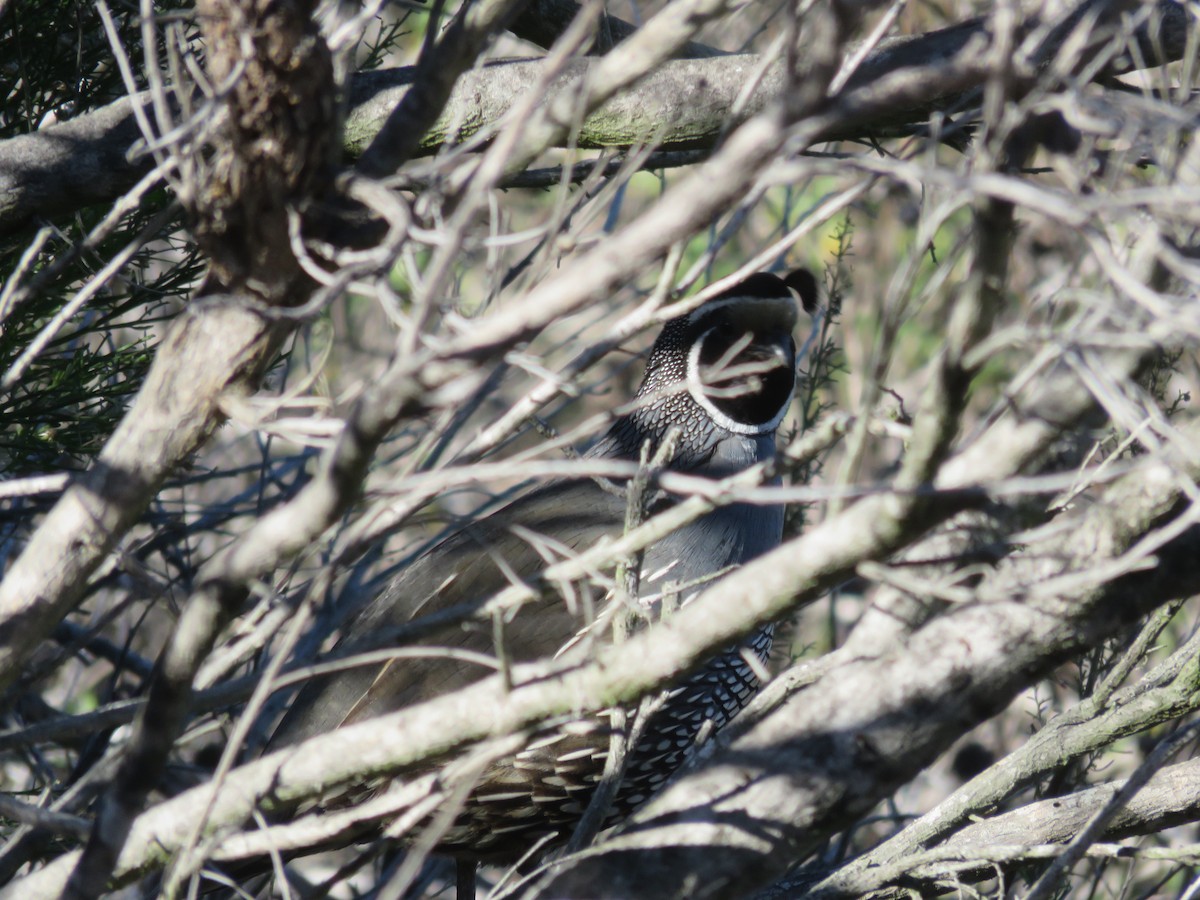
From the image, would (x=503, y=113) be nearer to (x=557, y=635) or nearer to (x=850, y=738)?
(x=557, y=635)

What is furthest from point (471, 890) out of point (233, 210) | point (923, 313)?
point (923, 313)

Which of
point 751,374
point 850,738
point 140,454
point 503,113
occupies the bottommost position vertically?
point 751,374

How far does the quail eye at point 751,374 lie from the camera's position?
148 inches

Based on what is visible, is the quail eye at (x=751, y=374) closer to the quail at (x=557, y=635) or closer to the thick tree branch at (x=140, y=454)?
the quail at (x=557, y=635)

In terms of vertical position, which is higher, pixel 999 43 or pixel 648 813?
pixel 999 43

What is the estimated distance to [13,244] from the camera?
269 centimetres

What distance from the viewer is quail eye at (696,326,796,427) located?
375 cm

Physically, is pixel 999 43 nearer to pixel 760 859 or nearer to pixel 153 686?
pixel 760 859

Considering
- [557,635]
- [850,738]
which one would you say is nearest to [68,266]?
[557,635]

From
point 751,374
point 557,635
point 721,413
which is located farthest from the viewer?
point 721,413

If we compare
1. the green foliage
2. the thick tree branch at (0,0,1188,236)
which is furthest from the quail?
the green foliage

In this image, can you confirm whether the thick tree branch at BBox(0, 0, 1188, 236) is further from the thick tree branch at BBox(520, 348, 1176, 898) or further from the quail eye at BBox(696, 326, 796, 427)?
the thick tree branch at BBox(520, 348, 1176, 898)

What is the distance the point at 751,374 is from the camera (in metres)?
3.96

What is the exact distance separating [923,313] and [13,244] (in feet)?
14.7
